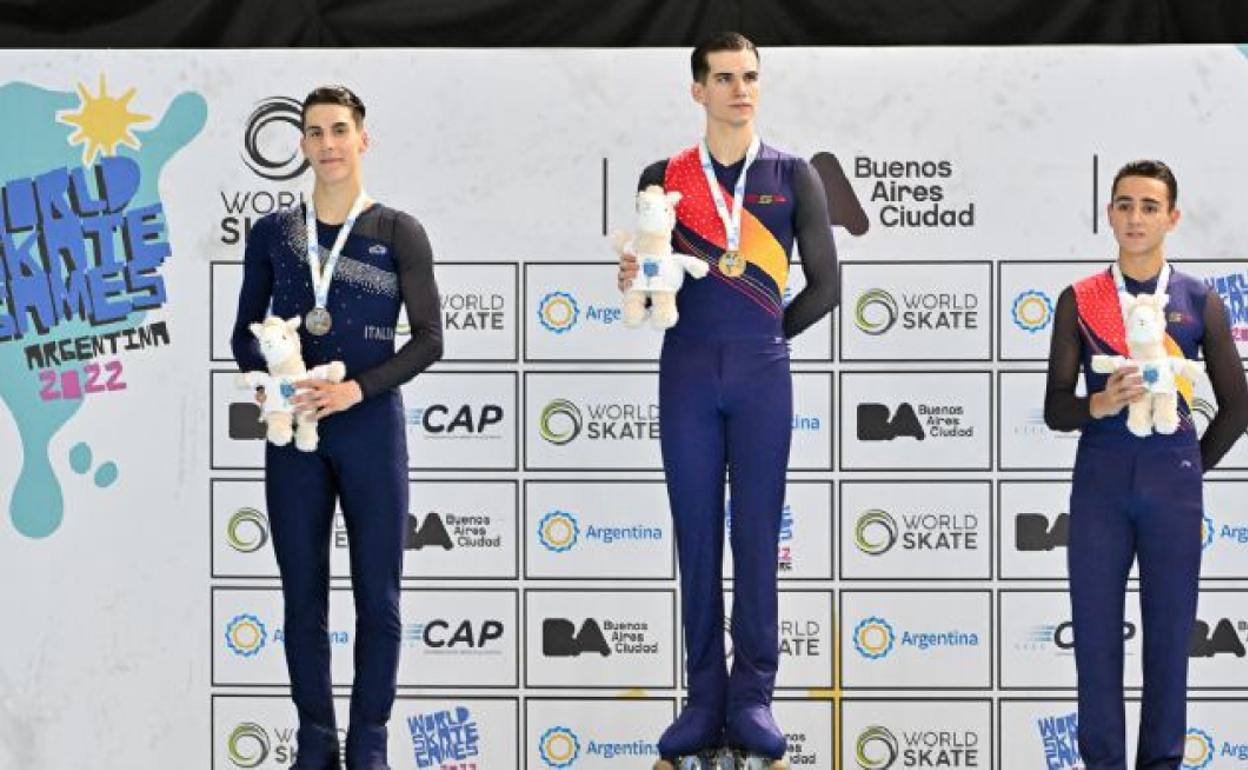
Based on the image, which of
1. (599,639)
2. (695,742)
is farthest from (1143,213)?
(599,639)

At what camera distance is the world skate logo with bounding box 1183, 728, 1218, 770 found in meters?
6.54

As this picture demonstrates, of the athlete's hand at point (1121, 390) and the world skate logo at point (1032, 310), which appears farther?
the world skate logo at point (1032, 310)

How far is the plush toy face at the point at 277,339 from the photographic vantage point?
5113mm

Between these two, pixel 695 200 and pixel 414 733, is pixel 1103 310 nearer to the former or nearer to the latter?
pixel 695 200

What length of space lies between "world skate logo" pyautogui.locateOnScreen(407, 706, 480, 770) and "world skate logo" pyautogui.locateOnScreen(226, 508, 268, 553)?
75cm

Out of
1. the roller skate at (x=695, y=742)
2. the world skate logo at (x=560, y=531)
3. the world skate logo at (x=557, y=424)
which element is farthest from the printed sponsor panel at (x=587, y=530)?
the roller skate at (x=695, y=742)

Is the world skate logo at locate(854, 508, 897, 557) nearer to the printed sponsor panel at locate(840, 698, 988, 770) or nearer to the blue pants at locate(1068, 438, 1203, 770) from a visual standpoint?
the printed sponsor panel at locate(840, 698, 988, 770)

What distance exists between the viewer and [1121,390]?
5.14 m

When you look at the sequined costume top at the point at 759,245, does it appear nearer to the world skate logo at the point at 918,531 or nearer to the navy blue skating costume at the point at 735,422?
the navy blue skating costume at the point at 735,422

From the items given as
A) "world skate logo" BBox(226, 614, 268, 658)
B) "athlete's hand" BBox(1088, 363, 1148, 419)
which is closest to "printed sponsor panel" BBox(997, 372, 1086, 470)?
"athlete's hand" BBox(1088, 363, 1148, 419)

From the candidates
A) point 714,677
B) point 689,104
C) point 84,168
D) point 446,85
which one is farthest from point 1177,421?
point 84,168

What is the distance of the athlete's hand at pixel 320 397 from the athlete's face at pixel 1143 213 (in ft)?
6.69

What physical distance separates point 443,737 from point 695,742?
1656 millimetres

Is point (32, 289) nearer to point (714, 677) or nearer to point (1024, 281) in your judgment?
point (714, 677)
